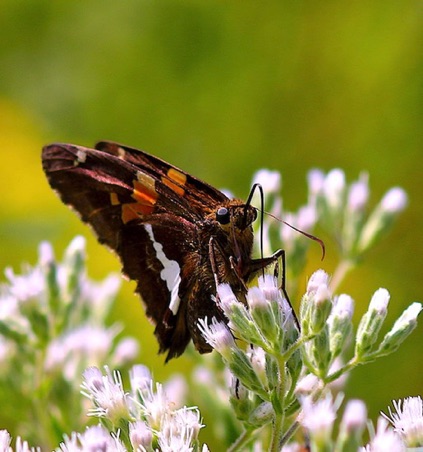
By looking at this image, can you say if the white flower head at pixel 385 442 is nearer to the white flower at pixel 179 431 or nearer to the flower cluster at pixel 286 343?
the flower cluster at pixel 286 343

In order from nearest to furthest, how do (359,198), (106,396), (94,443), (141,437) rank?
(94,443)
(141,437)
(106,396)
(359,198)

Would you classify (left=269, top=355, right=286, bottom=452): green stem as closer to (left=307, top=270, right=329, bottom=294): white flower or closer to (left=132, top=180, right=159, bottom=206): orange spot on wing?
(left=307, top=270, right=329, bottom=294): white flower

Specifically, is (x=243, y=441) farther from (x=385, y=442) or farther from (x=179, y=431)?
(x=385, y=442)

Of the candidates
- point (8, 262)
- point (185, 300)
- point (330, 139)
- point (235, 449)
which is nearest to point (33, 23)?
point (8, 262)

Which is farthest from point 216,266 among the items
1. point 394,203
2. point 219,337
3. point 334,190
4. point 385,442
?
point 394,203

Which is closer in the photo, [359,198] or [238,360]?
[238,360]

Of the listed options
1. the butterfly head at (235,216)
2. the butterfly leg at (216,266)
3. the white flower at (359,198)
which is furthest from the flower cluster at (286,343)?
the white flower at (359,198)

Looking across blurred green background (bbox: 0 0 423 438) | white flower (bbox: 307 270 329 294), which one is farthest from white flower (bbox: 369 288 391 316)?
blurred green background (bbox: 0 0 423 438)
